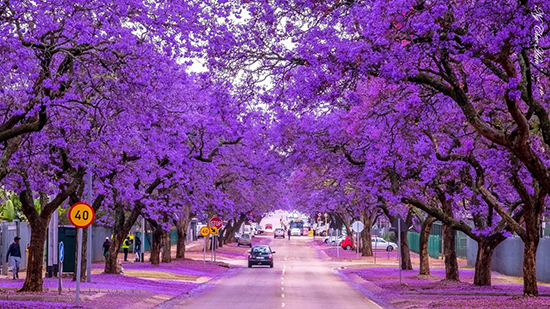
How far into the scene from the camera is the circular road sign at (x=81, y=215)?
22.6m

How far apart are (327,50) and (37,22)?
5.88m

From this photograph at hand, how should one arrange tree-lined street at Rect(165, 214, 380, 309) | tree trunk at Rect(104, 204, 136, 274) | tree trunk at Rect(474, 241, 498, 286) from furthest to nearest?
1. tree trunk at Rect(104, 204, 136, 274)
2. tree trunk at Rect(474, 241, 498, 286)
3. tree-lined street at Rect(165, 214, 380, 309)

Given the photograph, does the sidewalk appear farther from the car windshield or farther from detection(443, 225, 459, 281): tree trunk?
detection(443, 225, 459, 281): tree trunk

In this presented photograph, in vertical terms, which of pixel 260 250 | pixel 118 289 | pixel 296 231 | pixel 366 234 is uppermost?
pixel 296 231

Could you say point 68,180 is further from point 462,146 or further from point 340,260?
point 340,260

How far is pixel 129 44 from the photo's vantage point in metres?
18.6

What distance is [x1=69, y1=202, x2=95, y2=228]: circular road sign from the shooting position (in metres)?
22.6

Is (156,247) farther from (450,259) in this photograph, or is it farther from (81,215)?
(81,215)

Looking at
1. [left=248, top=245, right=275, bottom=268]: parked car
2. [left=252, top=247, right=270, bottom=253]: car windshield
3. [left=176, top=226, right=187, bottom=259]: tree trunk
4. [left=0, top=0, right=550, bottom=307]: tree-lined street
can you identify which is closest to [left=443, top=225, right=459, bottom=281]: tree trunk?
[left=0, top=0, right=550, bottom=307]: tree-lined street

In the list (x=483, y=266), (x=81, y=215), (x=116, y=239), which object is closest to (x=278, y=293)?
(x=483, y=266)

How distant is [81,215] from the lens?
74.5 ft

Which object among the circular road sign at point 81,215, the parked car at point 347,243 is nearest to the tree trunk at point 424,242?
the circular road sign at point 81,215

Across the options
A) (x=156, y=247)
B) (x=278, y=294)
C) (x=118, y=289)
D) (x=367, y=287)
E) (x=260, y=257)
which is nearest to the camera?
(x=118, y=289)

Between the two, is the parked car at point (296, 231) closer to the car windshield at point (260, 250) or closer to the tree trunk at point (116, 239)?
the car windshield at point (260, 250)
